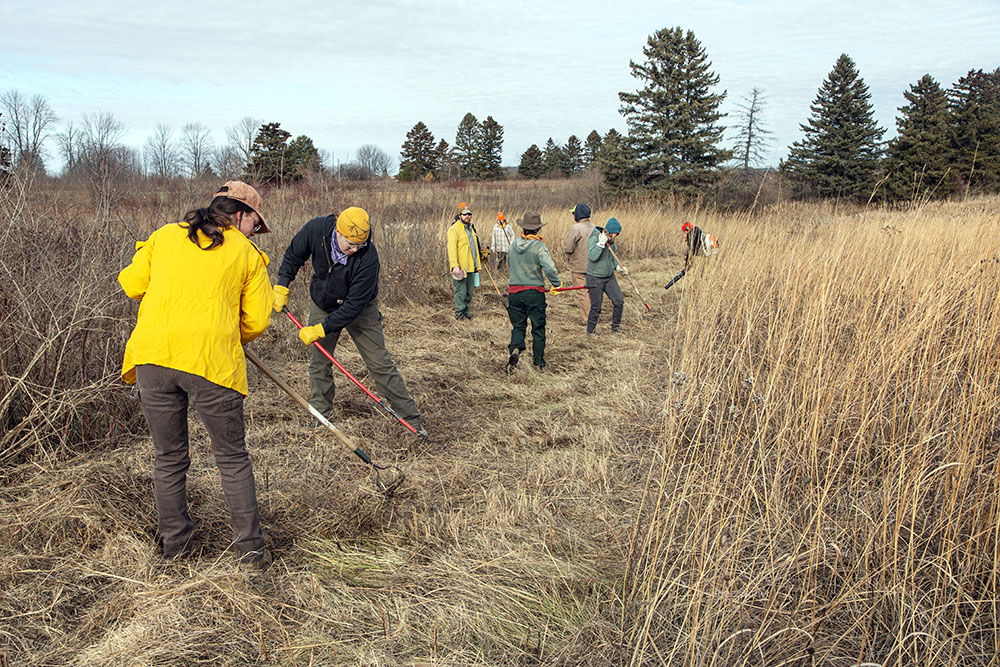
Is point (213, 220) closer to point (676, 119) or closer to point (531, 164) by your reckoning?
point (676, 119)

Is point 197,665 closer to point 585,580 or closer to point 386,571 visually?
point 386,571

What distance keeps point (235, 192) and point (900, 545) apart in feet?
10.7

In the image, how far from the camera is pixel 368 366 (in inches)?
178

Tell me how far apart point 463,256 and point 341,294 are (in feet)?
14.6

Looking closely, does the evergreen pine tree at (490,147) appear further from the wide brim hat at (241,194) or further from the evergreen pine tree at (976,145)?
the wide brim hat at (241,194)

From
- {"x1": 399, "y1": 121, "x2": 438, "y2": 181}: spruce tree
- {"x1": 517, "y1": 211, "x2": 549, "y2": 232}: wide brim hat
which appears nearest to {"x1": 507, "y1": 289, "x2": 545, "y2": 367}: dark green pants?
{"x1": 517, "y1": 211, "x2": 549, "y2": 232}: wide brim hat

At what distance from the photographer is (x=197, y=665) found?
2160 millimetres

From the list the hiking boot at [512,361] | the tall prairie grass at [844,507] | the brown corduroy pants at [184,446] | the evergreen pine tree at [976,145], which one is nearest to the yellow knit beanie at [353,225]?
the brown corduroy pants at [184,446]

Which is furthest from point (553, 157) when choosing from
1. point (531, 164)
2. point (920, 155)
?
point (920, 155)

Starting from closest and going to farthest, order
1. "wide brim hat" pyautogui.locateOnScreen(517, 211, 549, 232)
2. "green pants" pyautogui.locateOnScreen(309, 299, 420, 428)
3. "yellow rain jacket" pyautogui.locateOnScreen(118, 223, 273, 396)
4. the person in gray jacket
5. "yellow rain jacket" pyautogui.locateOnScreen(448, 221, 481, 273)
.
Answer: "yellow rain jacket" pyautogui.locateOnScreen(118, 223, 273, 396) < "green pants" pyautogui.locateOnScreen(309, 299, 420, 428) < "wide brim hat" pyautogui.locateOnScreen(517, 211, 549, 232) < the person in gray jacket < "yellow rain jacket" pyautogui.locateOnScreen(448, 221, 481, 273)

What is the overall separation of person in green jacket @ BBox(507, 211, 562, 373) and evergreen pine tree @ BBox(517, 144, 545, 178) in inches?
1557

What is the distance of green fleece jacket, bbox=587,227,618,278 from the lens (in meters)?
7.67

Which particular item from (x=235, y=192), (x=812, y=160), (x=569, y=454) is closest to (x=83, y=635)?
(x=235, y=192)

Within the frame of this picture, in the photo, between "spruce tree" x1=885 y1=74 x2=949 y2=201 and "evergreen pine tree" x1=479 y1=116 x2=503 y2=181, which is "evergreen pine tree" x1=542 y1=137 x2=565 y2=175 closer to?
"evergreen pine tree" x1=479 y1=116 x2=503 y2=181
